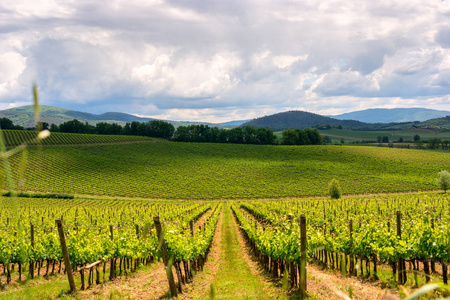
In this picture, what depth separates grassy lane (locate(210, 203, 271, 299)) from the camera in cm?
946

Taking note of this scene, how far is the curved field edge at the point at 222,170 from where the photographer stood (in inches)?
2638

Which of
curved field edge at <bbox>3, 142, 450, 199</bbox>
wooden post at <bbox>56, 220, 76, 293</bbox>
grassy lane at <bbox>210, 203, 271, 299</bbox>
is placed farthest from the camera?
curved field edge at <bbox>3, 142, 450, 199</bbox>

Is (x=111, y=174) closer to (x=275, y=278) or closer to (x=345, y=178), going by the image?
(x=345, y=178)

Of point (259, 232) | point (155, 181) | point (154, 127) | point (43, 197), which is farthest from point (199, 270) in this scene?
point (154, 127)

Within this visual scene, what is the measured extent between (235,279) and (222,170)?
72.8 metres

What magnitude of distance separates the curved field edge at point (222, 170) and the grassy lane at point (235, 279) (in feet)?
154

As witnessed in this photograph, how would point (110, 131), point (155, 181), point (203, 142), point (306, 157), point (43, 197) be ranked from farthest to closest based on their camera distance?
point (110, 131) → point (203, 142) → point (306, 157) → point (155, 181) → point (43, 197)

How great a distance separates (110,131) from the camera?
129m

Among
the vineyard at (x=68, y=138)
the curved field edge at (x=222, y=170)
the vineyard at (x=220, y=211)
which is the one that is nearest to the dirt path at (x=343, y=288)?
the vineyard at (x=220, y=211)

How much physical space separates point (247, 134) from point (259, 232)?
111470mm

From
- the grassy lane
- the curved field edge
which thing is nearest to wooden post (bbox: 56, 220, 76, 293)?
the grassy lane

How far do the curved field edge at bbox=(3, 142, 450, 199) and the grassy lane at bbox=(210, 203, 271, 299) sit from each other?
47053 mm

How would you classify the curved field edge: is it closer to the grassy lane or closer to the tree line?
the tree line

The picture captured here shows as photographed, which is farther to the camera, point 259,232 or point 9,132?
point 9,132
